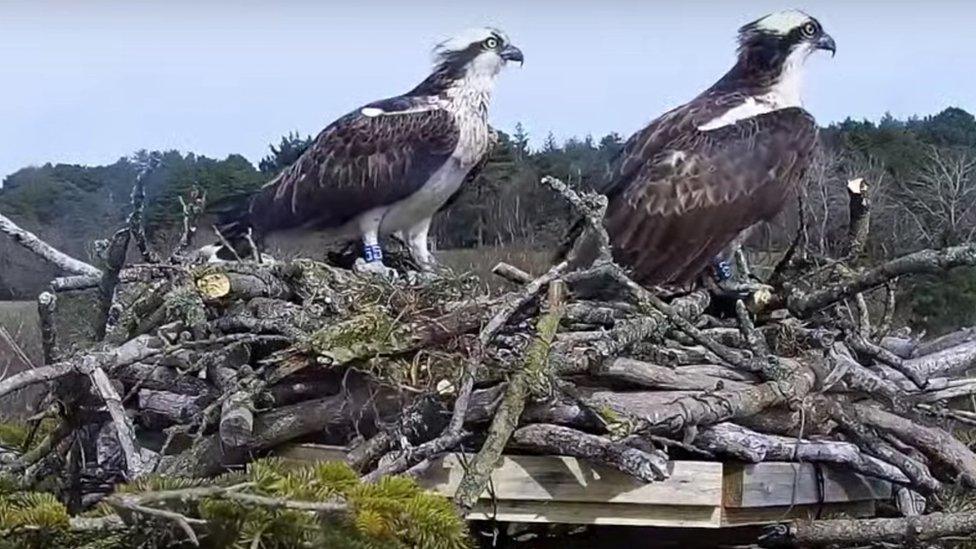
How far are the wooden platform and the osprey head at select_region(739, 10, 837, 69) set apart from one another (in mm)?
2493

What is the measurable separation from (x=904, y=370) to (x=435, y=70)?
2756 mm

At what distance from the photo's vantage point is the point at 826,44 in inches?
207

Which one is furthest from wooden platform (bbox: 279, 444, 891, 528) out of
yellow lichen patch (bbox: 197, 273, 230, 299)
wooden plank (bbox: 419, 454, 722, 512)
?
yellow lichen patch (bbox: 197, 273, 230, 299)

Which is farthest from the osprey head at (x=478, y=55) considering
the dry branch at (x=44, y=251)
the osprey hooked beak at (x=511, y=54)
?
the dry branch at (x=44, y=251)

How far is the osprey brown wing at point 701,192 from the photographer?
478cm

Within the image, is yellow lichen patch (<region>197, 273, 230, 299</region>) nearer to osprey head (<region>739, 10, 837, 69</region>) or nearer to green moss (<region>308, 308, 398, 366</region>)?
green moss (<region>308, 308, 398, 366</region>)

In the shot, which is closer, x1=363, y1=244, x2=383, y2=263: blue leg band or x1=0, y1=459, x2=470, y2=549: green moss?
x1=0, y1=459, x2=470, y2=549: green moss

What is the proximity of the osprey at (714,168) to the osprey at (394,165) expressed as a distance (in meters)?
0.72

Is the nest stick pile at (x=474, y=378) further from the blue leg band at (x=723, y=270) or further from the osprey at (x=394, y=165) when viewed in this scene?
the osprey at (x=394, y=165)

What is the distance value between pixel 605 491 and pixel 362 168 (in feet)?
8.68

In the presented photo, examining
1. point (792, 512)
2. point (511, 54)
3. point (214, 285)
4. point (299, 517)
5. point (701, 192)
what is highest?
point (511, 54)

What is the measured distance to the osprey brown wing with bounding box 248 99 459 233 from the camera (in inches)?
208

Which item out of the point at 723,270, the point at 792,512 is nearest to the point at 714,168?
the point at 723,270

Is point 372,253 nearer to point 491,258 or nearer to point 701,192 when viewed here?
point 491,258
